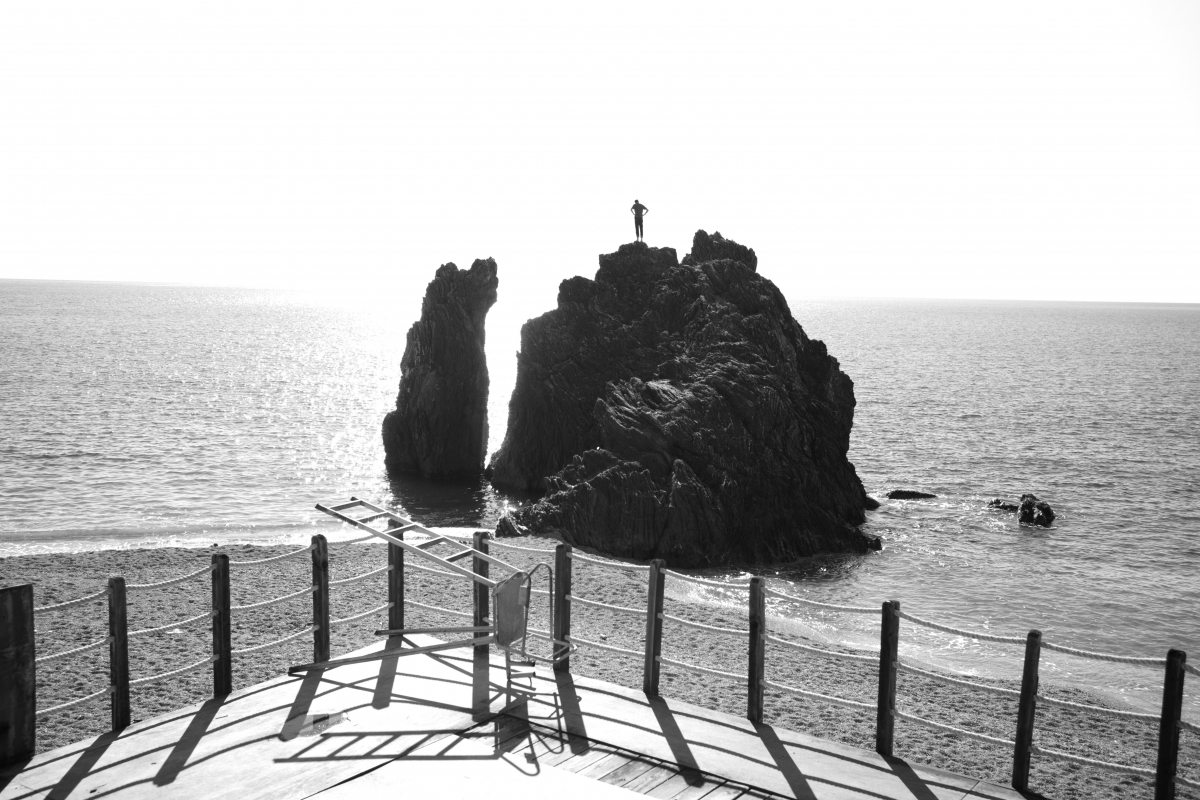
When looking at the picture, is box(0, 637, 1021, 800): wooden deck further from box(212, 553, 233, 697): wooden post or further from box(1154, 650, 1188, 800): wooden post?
box(1154, 650, 1188, 800): wooden post

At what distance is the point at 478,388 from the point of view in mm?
47062

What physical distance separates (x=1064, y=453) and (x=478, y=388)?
3387 centimetres

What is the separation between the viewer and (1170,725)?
7496 millimetres

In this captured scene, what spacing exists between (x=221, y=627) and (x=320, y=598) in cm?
125

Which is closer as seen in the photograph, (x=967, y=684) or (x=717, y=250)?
(x=967, y=684)

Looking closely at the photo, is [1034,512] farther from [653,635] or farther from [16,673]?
[16,673]

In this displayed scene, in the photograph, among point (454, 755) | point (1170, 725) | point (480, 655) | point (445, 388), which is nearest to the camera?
point (1170, 725)

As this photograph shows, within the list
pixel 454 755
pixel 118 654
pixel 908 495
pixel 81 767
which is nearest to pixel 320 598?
pixel 118 654

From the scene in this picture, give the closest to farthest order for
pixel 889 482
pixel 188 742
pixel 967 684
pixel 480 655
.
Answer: pixel 188 742
pixel 967 684
pixel 480 655
pixel 889 482

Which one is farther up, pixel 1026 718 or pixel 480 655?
pixel 1026 718

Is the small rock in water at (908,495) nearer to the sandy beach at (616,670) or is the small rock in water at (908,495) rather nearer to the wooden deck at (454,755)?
the sandy beach at (616,670)

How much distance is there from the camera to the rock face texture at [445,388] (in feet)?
151

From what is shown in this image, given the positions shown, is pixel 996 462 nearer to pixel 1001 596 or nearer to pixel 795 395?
pixel 795 395

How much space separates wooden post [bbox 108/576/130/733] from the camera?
8844 mm
